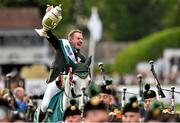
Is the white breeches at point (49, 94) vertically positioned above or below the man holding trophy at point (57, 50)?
below

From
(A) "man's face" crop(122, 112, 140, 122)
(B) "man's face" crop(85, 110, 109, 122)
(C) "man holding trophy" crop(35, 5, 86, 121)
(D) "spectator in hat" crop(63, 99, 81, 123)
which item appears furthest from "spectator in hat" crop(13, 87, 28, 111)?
(B) "man's face" crop(85, 110, 109, 122)

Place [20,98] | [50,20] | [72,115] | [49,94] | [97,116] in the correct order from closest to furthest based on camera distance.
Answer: [97,116] → [72,115] → [50,20] → [49,94] → [20,98]

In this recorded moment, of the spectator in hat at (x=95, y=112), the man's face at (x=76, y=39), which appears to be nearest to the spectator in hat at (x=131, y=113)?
the spectator in hat at (x=95, y=112)

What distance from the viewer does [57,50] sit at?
16891 millimetres

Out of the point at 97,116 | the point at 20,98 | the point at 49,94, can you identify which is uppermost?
the point at 20,98

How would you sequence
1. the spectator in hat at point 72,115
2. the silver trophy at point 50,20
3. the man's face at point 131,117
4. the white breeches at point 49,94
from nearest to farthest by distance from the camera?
the man's face at point 131,117
the spectator in hat at point 72,115
the silver trophy at point 50,20
the white breeches at point 49,94

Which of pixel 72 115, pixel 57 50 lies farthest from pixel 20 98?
pixel 72 115

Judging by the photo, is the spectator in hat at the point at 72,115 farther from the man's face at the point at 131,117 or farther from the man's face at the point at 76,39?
the man's face at the point at 76,39

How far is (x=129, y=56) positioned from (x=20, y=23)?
10.3 meters

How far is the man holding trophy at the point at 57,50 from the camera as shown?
16.6 meters

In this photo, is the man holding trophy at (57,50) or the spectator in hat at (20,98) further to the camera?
the spectator in hat at (20,98)

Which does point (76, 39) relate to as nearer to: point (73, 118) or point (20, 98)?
point (20, 98)

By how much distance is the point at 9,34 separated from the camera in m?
75.6

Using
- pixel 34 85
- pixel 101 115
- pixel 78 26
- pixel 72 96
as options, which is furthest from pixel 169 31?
pixel 101 115
